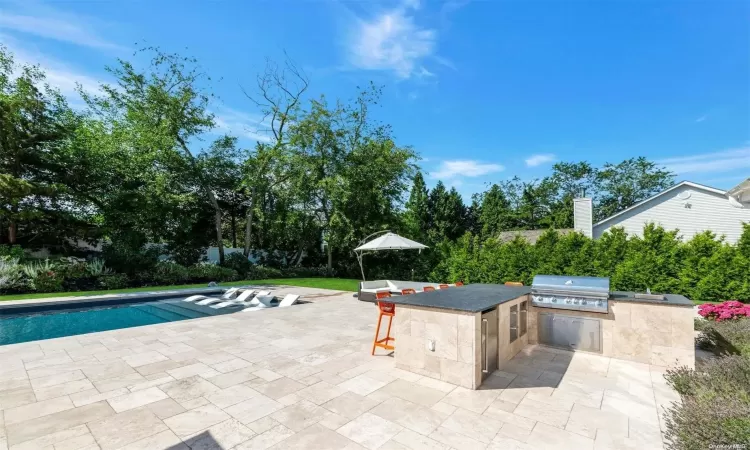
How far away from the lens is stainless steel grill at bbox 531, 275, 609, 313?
470 centimetres

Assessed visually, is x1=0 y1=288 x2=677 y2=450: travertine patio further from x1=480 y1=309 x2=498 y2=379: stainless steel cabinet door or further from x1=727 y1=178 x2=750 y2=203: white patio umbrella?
x1=727 y1=178 x2=750 y2=203: white patio umbrella

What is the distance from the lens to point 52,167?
15.6 meters

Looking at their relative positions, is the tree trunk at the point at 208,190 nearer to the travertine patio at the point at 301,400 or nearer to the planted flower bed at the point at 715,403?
the travertine patio at the point at 301,400

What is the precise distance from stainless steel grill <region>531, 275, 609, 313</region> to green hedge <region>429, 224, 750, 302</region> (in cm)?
791

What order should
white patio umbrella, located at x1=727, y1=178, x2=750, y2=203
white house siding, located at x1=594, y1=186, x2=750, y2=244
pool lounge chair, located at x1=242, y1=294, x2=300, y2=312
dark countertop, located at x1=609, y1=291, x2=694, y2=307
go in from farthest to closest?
white house siding, located at x1=594, y1=186, x2=750, y2=244 < pool lounge chair, located at x1=242, y1=294, x2=300, y2=312 < dark countertop, located at x1=609, y1=291, x2=694, y2=307 < white patio umbrella, located at x1=727, y1=178, x2=750, y2=203

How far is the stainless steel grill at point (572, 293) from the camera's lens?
470 cm

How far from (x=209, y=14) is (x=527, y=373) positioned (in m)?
11.9

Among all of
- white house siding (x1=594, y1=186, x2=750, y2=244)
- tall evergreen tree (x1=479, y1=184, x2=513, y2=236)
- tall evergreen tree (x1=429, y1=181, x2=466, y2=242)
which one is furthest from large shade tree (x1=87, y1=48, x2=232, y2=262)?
tall evergreen tree (x1=479, y1=184, x2=513, y2=236)

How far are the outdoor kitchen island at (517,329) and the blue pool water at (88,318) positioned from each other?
7.45 metres

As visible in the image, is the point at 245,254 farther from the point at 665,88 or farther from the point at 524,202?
the point at 524,202

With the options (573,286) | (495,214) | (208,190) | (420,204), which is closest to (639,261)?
(573,286)

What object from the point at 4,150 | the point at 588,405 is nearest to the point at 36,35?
the point at 4,150

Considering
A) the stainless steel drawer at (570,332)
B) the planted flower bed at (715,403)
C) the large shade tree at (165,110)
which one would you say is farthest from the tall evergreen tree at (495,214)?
the planted flower bed at (715,403)

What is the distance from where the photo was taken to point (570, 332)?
17.1 feet
